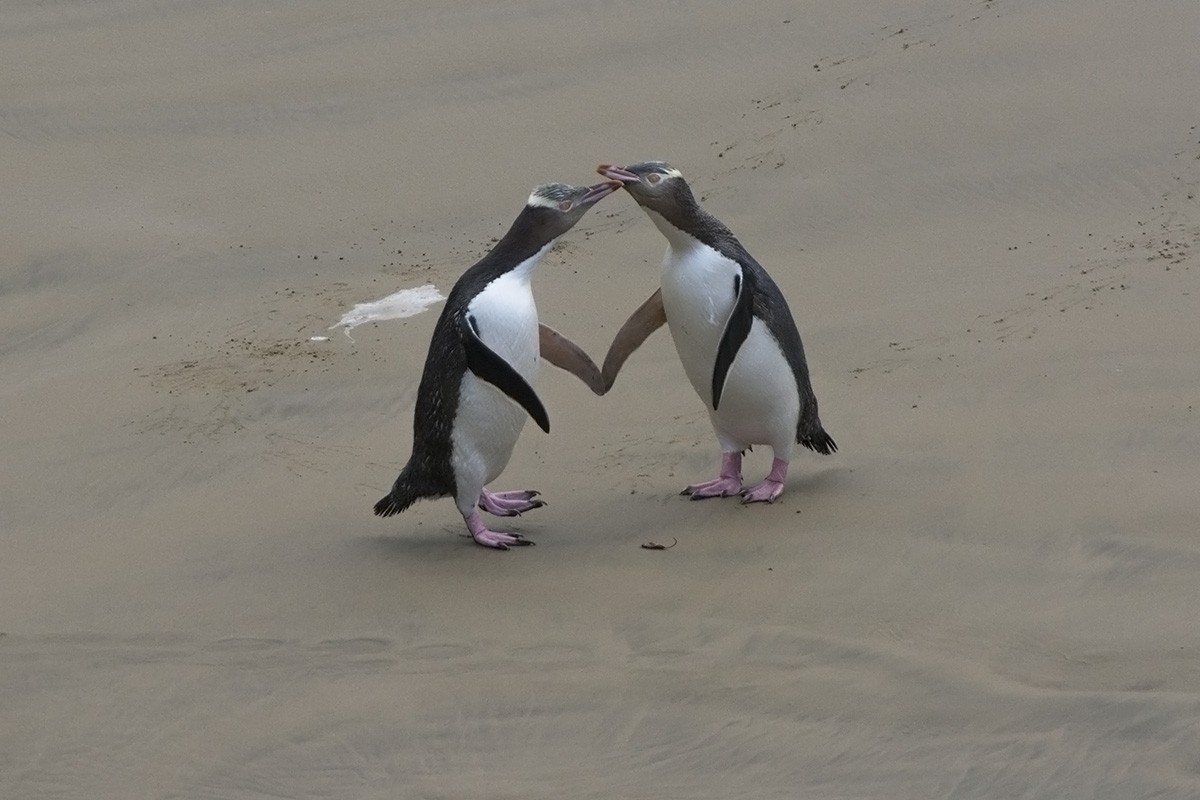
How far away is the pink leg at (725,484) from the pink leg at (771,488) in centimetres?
6

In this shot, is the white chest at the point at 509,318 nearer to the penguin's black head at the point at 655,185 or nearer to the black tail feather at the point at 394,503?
the penguin's black head at the point at 655,185

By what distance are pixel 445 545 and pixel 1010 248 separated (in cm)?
339

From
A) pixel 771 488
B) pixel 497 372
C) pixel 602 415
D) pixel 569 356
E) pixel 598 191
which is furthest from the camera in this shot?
pixel 602 415

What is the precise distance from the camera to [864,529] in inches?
206

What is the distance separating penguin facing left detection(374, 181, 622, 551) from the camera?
5.29 m

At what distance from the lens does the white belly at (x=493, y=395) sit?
5.30 meters

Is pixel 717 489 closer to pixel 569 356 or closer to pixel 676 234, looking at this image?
pixel 569 356

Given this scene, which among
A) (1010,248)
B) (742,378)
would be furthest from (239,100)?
(742,378)

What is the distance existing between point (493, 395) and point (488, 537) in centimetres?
48

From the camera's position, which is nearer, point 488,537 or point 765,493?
point 488,537

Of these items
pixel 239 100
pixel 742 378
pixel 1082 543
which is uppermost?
pixel 239 100

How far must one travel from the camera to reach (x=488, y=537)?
546cm

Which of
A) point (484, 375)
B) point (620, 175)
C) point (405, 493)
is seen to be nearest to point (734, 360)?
Result: point (620, 175)

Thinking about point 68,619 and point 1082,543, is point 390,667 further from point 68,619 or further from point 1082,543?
point 1082,543
